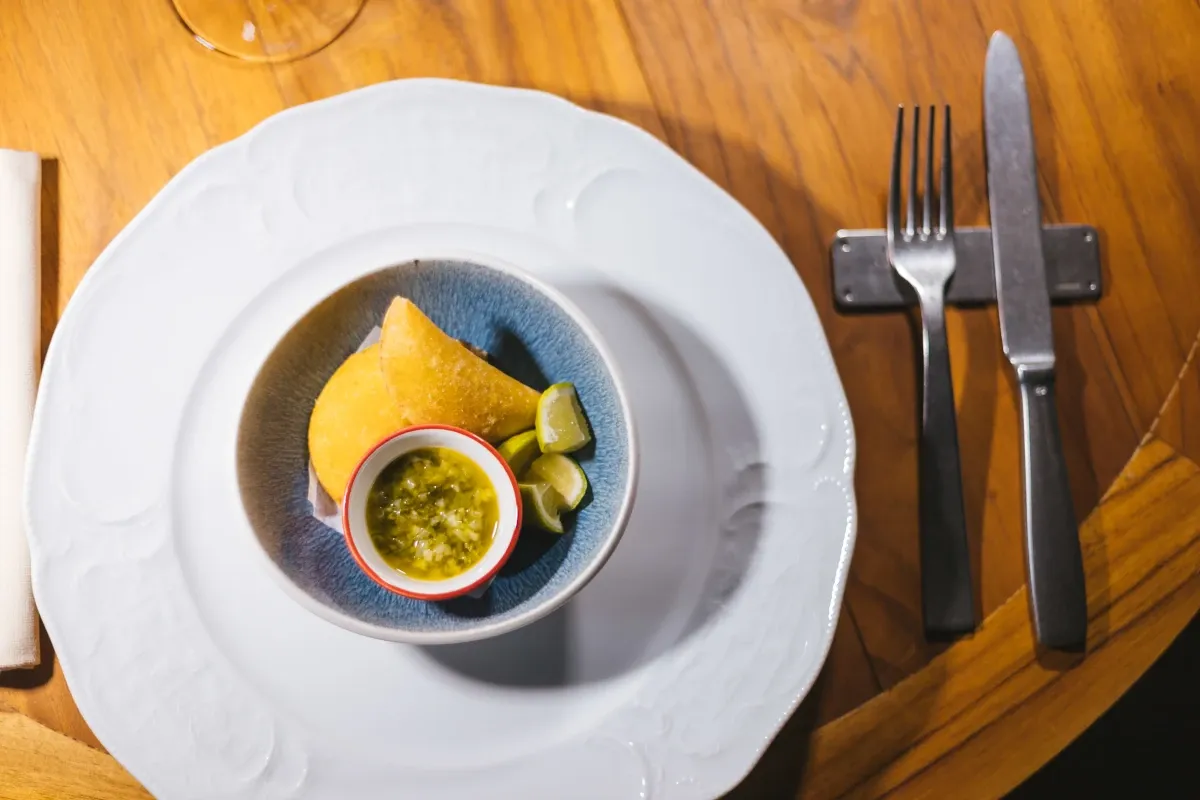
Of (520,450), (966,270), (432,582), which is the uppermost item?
(966,270)

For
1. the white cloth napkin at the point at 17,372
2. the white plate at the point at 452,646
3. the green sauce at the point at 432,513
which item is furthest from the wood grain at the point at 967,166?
the white cloth napkin at the point at 17,372

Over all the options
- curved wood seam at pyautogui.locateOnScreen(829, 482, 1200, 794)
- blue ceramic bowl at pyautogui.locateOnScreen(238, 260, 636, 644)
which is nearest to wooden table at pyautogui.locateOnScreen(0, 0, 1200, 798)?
curved wood seam at pyautogui.locateOnScreen(829, 482, 1200, 794)

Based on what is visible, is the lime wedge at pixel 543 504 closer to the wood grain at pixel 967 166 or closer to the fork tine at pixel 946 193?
the wood grain at pixel 967 166

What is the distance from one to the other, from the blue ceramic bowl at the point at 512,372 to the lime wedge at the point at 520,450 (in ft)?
0.14

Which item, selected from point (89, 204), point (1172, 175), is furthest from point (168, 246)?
point (1172, 175)

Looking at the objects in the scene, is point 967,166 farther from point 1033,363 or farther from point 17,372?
point 17,372

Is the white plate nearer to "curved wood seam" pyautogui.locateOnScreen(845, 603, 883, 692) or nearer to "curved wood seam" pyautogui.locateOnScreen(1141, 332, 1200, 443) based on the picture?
"curved wood seam" pyautogui.locateOnScreen(845, 603, 883, 692)

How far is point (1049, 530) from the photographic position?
0.89m

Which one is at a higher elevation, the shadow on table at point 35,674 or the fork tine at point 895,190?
the fork tine at point 895,190

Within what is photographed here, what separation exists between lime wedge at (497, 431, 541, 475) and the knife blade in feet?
1.55

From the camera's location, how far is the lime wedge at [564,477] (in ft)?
2.70

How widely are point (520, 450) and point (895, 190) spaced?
0.46 metres

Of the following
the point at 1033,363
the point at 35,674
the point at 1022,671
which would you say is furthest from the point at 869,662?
the point at 35,674

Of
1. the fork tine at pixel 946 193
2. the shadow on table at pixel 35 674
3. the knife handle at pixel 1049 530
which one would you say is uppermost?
the fork tine at pixel 946 193
